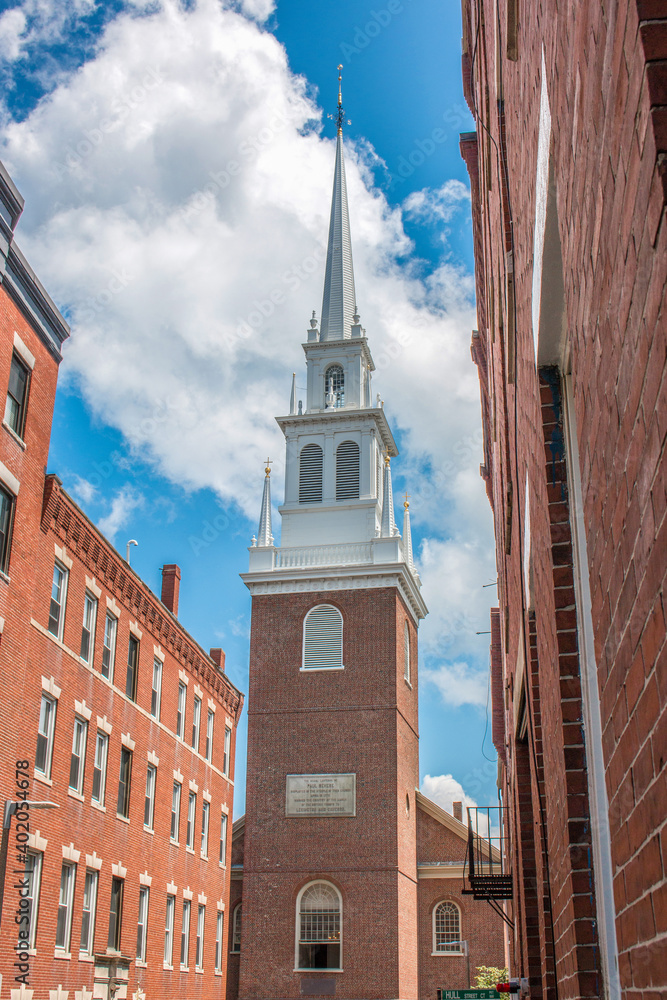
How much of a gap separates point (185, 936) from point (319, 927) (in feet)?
25.5

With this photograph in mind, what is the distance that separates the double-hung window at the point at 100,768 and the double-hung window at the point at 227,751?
1303 cm

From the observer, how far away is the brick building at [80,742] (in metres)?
19.8

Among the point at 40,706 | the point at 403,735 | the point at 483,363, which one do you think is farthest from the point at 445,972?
the point at 483,363

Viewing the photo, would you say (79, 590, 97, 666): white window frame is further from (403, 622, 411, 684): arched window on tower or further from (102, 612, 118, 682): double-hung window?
(403, 622, 411, 684): arched window on tower

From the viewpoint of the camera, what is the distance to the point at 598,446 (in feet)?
7.73

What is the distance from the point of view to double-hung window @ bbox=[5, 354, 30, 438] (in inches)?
794

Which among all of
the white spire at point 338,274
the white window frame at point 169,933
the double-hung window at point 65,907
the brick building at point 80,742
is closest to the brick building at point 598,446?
the brick building at point 80,742

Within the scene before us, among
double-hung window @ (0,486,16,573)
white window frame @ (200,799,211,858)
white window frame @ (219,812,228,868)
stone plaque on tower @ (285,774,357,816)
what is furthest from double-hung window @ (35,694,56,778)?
stone plaque on tower @ (285,774,357,816)

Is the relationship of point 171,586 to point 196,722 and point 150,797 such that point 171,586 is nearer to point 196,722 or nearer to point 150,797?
point 196,722

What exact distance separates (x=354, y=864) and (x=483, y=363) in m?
26.0

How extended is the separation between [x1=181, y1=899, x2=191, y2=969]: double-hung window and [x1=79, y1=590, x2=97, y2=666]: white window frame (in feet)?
36.4

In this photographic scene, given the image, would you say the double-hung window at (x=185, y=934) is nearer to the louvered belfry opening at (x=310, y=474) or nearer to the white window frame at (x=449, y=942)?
the white window frame at (x=449, y=942)

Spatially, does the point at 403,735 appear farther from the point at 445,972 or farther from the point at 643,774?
the point at 643,774

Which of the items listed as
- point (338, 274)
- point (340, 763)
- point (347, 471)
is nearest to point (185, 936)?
point (340, 763)
